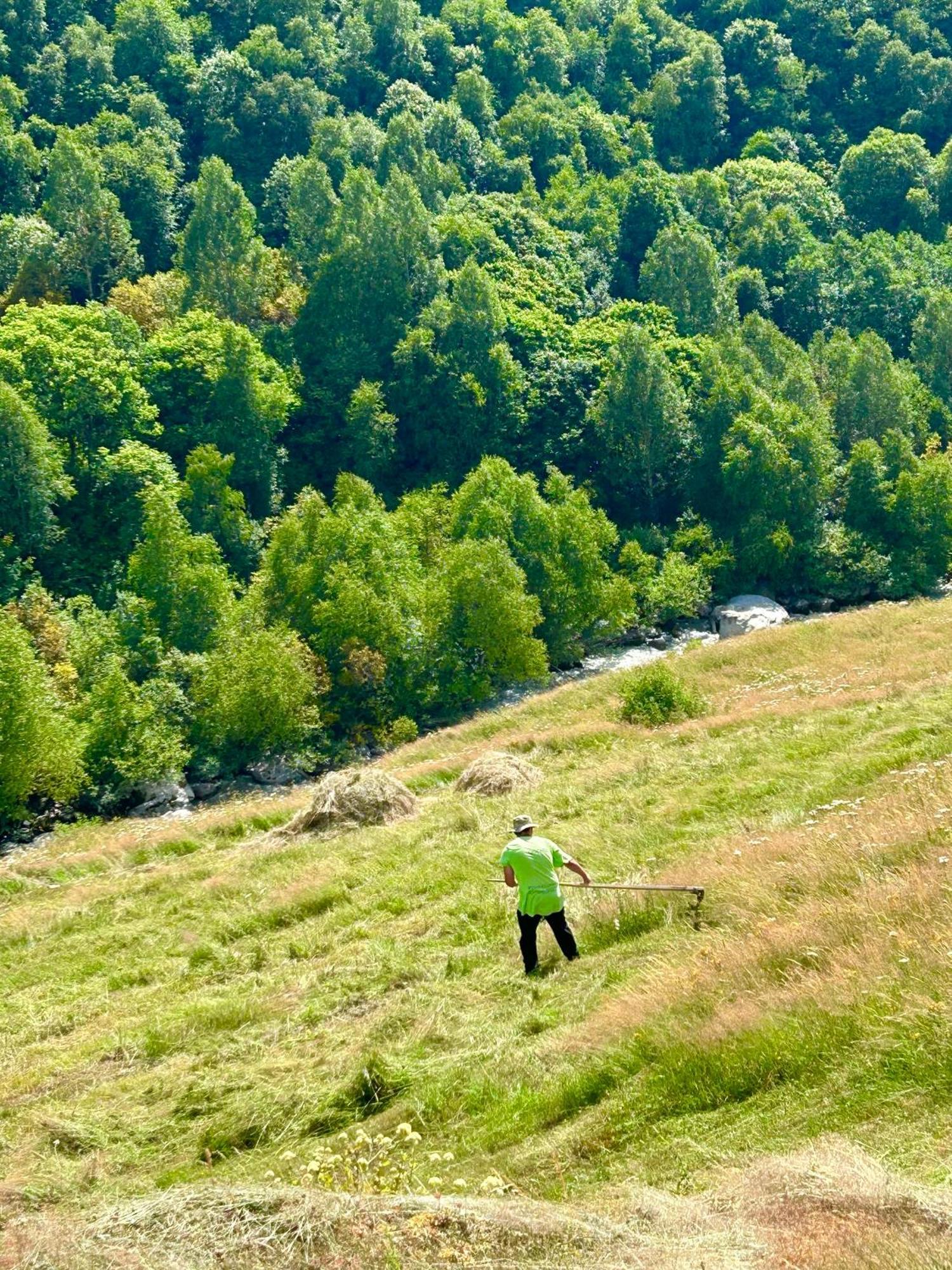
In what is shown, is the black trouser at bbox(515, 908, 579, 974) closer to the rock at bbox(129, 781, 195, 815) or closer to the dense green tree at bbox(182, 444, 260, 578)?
the rock at bbox(129, 781, 195, 815)

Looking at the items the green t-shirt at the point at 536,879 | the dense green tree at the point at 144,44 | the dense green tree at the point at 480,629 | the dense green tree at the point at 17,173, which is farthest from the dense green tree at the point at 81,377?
the green t-shirt at the point at 536,879

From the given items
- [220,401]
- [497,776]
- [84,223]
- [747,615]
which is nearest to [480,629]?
[747,615]

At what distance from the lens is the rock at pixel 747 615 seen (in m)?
73.9

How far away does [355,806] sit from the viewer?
99.2 ft

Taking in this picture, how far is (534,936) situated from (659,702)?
967 inches

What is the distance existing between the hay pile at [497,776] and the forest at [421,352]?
23268mm

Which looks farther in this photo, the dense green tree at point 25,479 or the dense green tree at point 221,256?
the dense green tree at point 221,256

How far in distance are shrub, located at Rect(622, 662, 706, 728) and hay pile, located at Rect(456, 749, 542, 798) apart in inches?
272

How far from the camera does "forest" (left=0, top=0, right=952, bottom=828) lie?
63938 mm

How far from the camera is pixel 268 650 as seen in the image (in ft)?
191

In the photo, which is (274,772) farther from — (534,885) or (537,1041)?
(537,1041)

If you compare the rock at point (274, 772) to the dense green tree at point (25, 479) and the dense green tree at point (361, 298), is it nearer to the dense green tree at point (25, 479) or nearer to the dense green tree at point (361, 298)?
the dense green tree at point (25, 479)

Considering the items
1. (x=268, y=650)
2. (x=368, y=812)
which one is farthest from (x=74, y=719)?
(x=368, y=812)

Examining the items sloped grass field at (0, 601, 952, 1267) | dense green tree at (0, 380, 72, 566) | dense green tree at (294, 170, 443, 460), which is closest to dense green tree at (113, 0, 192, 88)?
dense green tree at (294, 170, 443, 460)
